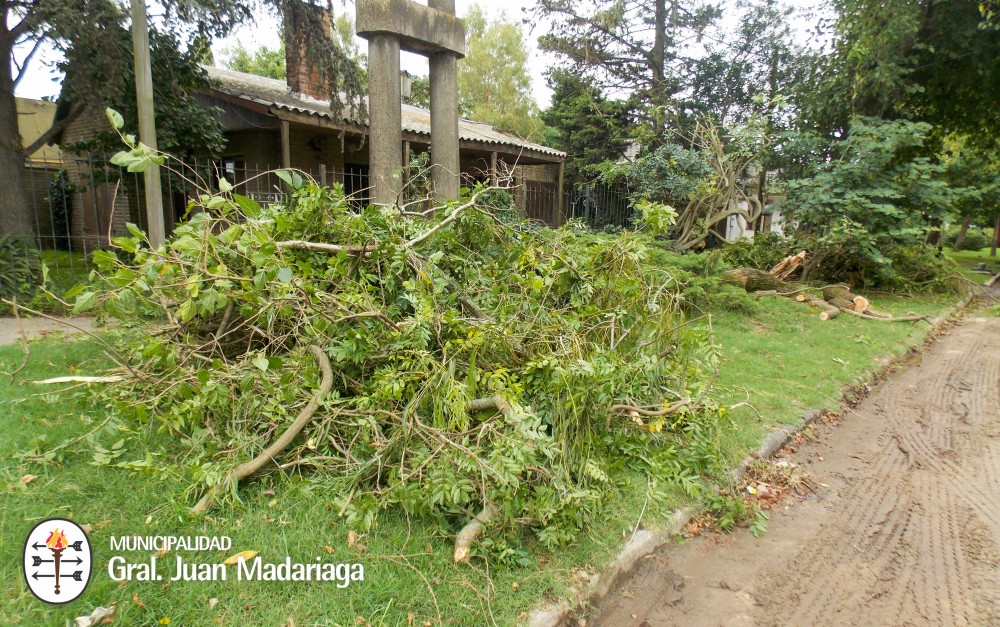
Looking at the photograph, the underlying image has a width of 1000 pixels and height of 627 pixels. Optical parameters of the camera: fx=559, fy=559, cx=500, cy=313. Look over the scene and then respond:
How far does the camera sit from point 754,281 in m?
9.88

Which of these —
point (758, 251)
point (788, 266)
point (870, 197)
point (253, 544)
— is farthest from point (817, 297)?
point (253, 544)

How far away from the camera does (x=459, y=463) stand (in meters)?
2.59

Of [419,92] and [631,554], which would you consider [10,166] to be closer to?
[631,554]

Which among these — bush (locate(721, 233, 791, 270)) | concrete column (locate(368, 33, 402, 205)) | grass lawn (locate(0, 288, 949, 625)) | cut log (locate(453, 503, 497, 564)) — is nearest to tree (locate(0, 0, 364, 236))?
concrete column (locate(368, 33, 402, 205))

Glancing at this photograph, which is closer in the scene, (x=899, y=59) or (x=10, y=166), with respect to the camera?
(x=10, y=166)

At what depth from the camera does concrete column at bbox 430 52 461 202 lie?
20.3 feet

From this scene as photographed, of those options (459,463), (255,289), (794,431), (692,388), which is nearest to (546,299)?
(692,388)

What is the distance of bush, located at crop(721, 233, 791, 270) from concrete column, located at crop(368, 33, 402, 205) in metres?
7.87

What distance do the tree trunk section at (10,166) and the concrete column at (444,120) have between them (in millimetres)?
5346

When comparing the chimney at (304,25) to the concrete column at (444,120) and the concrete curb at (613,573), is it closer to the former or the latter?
the concrete column at (444,120)

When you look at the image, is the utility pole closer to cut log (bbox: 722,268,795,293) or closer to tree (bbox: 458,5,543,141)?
cut log (bbox: 722,268,795,293)

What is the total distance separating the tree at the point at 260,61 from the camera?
1241 inches

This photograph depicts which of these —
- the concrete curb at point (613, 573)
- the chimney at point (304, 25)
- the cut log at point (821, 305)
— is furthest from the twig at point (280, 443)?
the cut log at point (821, 305)

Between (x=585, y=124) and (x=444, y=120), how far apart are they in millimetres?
11969
